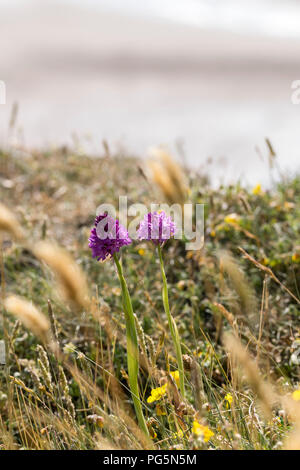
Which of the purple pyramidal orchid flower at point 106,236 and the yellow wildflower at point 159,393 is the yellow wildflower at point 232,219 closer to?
the yellow wildflower at point 159,393

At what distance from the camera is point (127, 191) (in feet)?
14.6

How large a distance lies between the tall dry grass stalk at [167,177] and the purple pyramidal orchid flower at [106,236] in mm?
352

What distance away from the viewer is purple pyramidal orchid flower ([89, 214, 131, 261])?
1643 millimetres

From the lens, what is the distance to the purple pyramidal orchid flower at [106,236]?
1.64 metres

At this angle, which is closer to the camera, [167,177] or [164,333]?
[164,333]

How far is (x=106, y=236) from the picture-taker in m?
1.64

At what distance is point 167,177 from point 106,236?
1.47 feet

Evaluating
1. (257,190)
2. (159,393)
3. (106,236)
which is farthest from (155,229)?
(257,190)

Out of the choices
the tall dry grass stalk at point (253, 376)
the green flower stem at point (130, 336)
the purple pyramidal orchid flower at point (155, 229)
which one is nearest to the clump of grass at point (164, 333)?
the tall dry grass stalk at point (253, 376)

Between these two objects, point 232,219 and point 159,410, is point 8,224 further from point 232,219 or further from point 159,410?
point 232,219

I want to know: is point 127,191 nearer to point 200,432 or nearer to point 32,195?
point 32,195

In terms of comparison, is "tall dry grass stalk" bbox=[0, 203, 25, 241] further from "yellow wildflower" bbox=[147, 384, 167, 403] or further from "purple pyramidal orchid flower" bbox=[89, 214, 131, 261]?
"yellow wildflower" bbox=[147, 384, 167, 403]

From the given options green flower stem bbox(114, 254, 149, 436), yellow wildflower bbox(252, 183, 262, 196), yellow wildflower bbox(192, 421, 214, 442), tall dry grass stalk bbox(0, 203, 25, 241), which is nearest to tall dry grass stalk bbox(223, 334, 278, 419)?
yellow wildflower bbox(192, 421, 214, 442)
